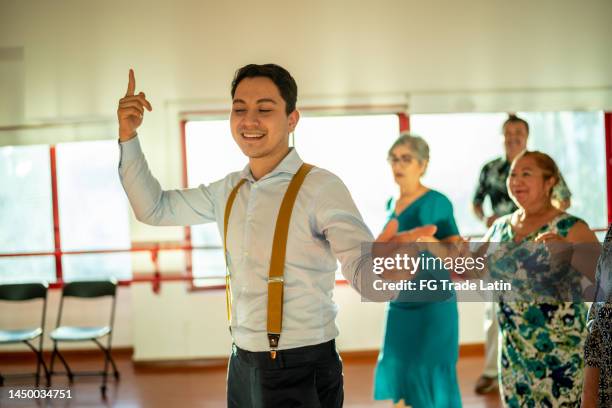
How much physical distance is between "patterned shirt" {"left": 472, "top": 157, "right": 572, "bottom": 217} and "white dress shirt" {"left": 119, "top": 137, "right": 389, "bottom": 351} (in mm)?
2907

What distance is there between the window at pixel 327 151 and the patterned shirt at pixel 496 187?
0.82 m

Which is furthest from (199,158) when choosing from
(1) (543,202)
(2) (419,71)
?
(1) (543,202)

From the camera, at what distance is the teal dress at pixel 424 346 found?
335 cm

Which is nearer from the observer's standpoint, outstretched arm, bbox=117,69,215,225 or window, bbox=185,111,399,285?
outstretched arm, bbox=117,69,215,225

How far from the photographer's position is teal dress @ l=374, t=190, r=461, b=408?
3.35 meters

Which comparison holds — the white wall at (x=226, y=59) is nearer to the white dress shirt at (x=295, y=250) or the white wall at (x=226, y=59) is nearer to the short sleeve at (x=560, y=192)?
the short sleeve at (x=560, y=192)

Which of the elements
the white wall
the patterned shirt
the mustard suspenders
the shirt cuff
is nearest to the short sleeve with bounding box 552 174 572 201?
the patterned shirt

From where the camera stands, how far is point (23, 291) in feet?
16.4

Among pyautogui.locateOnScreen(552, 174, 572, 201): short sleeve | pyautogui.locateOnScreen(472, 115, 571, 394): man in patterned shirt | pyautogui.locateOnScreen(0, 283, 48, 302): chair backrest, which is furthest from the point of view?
pyautogui.locateOnScreen(0, 283, 48, 302): chair backrest

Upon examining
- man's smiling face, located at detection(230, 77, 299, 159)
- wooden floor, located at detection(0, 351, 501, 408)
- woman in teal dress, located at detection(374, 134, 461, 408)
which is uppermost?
man's smiling face, located at detection(230, 77, 299, 159)

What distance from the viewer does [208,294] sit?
17.5 ft

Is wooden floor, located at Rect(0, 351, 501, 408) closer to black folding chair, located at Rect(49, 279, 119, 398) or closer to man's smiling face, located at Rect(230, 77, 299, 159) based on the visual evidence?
black folding chair, located at Rect(49, 279, 119, 398)

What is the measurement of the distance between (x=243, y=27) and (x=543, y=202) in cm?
320

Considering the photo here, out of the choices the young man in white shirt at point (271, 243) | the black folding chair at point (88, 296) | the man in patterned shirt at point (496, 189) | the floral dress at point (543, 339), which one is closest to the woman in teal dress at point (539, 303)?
the floral dress at point (543, 339)
